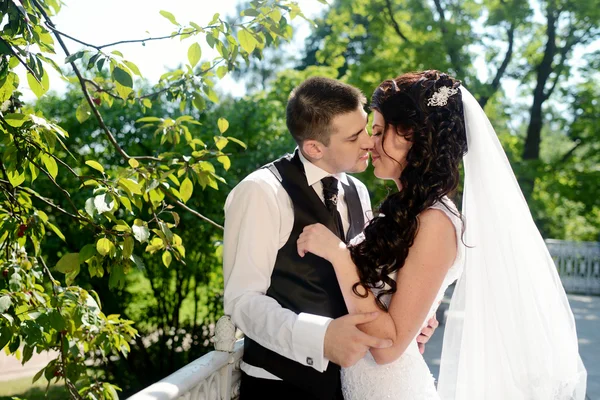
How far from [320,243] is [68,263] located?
3.05 ft

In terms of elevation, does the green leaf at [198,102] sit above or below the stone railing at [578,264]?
above

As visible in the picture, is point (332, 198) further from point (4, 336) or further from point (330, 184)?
point (4, 336)

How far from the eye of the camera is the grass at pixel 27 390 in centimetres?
712

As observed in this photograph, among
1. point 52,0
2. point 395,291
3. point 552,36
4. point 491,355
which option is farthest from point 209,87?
point 552,36

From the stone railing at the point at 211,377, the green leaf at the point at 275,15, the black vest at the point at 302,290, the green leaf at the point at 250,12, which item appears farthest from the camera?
the green leaf at the point at 275,15

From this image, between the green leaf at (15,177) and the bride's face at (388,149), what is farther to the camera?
the green leaf at (15,177)

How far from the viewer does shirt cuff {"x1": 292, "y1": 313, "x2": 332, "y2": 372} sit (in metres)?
2.03

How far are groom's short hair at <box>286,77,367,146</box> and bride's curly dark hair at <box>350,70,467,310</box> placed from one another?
103 millimetres

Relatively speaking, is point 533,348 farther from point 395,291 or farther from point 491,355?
point 395,291

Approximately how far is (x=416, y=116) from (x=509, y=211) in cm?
60

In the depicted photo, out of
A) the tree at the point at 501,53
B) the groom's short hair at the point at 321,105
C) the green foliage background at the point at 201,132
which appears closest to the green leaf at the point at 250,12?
the green foliage background at the point at 201,132

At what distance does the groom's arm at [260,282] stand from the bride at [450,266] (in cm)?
14

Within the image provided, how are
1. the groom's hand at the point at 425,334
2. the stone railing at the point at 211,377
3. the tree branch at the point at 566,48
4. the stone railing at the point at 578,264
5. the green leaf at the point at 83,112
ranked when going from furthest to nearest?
1. the stone railing at the point at 578,264
2. the tree branch at the point at 566,48
3. the green leaf at the point at 83,112
4. the groom's hand at the point at 425,334
5. the stone railing at the point at 211,377

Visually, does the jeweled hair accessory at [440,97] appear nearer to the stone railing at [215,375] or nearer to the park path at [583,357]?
the stone railing at [215,375]
